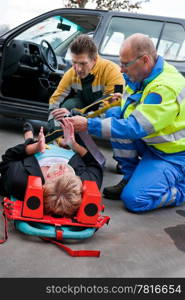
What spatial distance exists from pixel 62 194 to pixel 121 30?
2956 mm

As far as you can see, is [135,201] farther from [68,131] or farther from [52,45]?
[52,45]

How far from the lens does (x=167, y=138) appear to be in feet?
10.6

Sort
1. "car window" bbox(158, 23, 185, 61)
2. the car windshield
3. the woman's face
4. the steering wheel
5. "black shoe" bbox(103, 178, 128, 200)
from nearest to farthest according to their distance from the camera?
the woman's face < "black shoe" bbox(103, 178, 128, 200) < "car window" bbox(158, 23, 185, 61) < the car windshield < the steering wheel

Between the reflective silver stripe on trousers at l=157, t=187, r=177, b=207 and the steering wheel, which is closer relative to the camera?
the reflective silver stripe on trousers at l=157, t=187, r=177, b=207

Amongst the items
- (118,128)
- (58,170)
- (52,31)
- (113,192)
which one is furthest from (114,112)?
(52,31)

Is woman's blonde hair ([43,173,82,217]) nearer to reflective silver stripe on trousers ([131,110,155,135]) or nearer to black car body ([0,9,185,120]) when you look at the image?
reflective silver stripe on trousers ([131,110,155,135])

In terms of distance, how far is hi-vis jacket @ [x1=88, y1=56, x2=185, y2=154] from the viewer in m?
3.07

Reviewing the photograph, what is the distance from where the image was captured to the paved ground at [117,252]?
7.40 ft

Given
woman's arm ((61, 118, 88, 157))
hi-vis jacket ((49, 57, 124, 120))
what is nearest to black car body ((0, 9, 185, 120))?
hi-vis jacket ((49, 57, 124, 120))

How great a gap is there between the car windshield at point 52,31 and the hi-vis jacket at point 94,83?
43.9 inches

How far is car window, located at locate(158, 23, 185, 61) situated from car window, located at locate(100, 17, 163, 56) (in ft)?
0.43

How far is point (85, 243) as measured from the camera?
104 inches

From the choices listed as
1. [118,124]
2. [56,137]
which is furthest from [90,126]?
[56,137]

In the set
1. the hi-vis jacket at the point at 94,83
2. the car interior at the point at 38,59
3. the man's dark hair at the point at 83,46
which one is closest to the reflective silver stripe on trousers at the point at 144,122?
the man's dark hair at the point at 83,46
